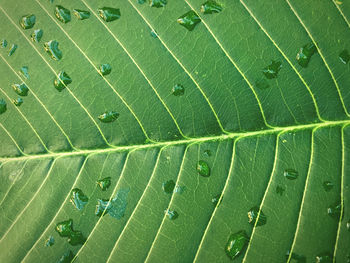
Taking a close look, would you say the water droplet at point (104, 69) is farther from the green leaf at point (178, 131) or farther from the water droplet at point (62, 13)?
the water droplet at point (62, 13)

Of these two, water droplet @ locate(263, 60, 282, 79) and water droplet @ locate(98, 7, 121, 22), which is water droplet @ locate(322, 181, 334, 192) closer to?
water droplet @ locate(263, 60, 282, 79)

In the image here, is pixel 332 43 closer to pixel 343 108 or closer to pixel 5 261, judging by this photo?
pixel 343 108

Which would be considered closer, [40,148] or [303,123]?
[303,123]

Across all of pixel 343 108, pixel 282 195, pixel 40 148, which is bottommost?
pixel 282 195

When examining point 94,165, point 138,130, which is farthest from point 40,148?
point 138,130

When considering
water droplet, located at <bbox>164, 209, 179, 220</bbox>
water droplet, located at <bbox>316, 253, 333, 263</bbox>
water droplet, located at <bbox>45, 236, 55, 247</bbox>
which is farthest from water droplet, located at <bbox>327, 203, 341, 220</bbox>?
water droplet, located at <bbox>45, 236, 55, 247</bbox>

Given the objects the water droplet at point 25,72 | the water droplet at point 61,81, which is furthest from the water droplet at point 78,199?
the water droplet at point 25,72
